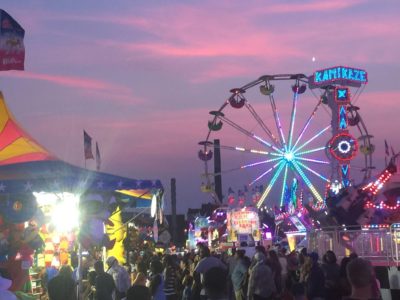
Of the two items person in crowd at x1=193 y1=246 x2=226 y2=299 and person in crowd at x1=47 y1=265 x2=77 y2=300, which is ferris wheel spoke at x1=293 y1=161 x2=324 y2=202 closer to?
person in crowd at x1=193 y1=246 x2=226 y2=299

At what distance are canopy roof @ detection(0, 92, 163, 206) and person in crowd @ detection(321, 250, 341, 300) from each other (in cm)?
397

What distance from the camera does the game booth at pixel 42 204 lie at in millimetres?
11500

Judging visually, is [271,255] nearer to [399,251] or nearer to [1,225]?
[399,251]

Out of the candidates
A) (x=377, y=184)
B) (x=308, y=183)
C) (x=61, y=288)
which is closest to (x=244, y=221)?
(x=308, y=183)

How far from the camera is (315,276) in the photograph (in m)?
11.4

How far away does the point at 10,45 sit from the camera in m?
12.3

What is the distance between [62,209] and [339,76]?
1101 inches

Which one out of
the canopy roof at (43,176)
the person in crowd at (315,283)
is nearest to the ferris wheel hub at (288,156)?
the canopy roof at (43,176)

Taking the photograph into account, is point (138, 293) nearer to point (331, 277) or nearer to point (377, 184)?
point (331, 277)

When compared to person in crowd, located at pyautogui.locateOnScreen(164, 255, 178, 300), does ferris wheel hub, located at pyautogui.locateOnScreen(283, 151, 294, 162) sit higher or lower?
higher

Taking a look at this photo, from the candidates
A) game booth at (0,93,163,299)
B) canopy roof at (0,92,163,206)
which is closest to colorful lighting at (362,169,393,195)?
game booth at (0,93,163,299)

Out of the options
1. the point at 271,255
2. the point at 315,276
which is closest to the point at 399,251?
the point at 271,255

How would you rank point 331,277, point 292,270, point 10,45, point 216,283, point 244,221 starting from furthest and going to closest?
point 244,221
point 292,270
point 10,45
point 331,277
point 216,283

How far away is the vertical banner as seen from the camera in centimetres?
1220
